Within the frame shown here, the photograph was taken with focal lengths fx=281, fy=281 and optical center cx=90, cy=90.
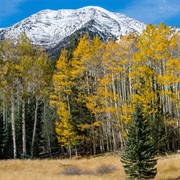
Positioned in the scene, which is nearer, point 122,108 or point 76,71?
point 122,108

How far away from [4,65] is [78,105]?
36.1 feet

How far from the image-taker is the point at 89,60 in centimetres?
3077

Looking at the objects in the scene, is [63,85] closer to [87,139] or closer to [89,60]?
[89,60]

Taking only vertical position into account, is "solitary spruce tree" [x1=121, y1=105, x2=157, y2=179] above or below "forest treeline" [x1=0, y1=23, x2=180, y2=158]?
below

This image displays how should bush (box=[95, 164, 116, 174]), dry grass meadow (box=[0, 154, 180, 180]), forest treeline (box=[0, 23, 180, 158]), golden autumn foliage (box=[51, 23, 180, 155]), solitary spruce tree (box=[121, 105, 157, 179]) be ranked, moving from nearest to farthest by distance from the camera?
1. solitary spruce tree (box=[121, 105, 157, 179])
2. dry grass meadow (box=[0, 154, 180, 180])
3. bush (box=[95, 164, 116, 174])
4. golden autumn foliage (box=[51, 23, 180, 155])
5. forest treeline (box=[0, 23, 180, 158])

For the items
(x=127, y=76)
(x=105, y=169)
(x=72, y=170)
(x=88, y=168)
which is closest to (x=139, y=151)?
(x=105, y=169)

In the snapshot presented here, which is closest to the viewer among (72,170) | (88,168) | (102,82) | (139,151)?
(139,151)

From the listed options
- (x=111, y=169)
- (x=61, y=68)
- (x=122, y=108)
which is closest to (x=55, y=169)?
(x=111, y=169)

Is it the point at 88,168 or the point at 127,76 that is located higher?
the point at 127,76

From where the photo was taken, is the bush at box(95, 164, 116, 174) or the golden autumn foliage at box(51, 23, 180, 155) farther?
the golden autumn foliage at box(51, 23, 180, 155)

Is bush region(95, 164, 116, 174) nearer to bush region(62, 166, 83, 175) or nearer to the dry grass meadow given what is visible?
the dry grass meadow

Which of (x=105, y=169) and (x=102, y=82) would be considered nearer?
(x=105, y=169)

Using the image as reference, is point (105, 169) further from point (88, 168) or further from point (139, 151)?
point (139, 151)

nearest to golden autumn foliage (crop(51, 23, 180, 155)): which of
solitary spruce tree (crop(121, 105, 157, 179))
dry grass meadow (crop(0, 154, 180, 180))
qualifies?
→ dry grass meadow (crop(0, 154, 180, 180))
